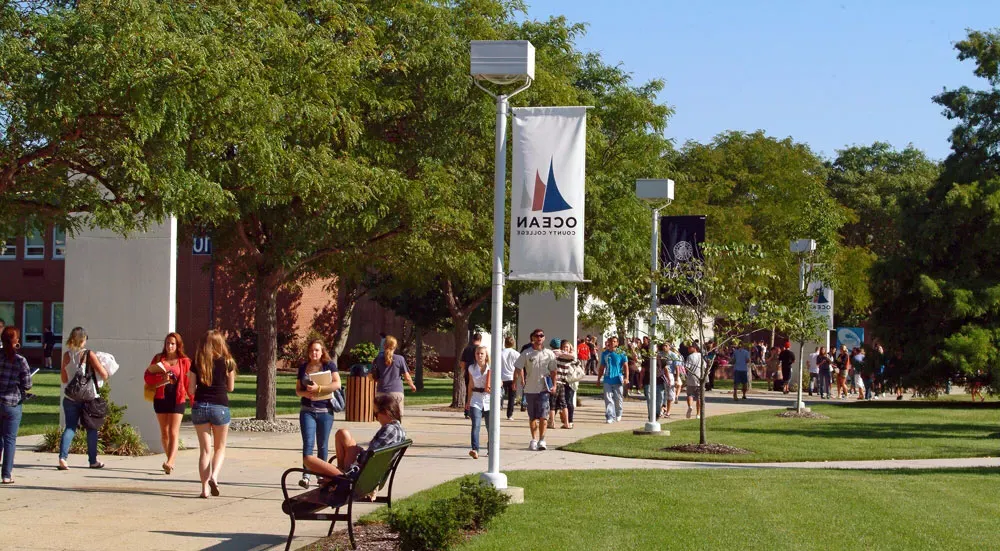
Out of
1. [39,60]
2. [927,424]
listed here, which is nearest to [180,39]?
[39,60]

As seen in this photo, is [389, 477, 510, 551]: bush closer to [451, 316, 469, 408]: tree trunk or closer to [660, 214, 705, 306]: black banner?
[660, 214, 705, 306]: black banner

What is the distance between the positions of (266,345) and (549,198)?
11235 mm

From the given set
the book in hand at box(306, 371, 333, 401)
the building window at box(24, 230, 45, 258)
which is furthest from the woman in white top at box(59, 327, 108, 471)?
the building window at box(24, 230, 45, 258)

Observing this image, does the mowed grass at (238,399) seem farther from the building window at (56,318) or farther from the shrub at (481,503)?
the shrub at (481,503)

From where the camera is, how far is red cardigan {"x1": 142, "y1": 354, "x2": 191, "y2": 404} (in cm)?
1359

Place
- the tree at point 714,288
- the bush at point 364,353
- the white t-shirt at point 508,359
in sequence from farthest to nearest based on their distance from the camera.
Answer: the bush at point 364,353 → the white t-shirt at point 508,359 → the tree at point 714,288

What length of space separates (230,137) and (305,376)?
3050 mm

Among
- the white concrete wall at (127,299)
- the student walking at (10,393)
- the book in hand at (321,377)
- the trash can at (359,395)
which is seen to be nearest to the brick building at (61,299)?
the trash can at (359,395)

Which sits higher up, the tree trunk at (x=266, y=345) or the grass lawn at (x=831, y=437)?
the tree trunk at (x=266, y=345)

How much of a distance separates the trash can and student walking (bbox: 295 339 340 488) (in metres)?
10.5

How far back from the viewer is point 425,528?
8.84 meters

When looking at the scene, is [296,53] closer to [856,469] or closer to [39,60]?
[39,60]

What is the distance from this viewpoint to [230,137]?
1420 centimetres

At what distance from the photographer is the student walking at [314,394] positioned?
Result: 517 inches
